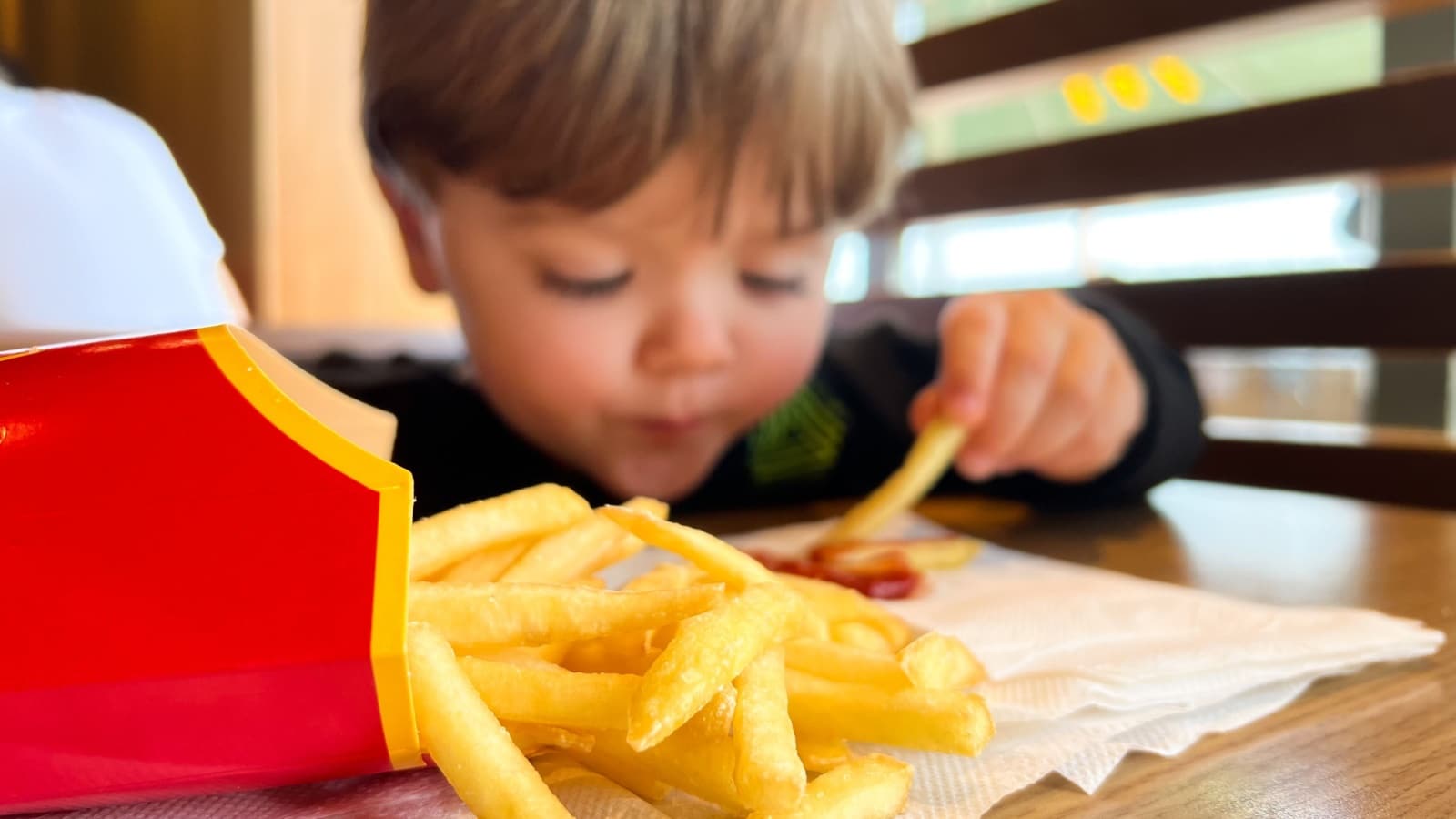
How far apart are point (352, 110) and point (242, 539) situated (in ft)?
11.2

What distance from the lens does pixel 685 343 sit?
1015 mm

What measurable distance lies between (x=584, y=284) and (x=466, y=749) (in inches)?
29.4

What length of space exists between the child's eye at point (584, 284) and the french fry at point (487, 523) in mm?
547

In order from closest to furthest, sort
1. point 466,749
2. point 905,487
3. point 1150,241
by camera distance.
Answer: point 466,749 → point 905,487 → point 1150,241

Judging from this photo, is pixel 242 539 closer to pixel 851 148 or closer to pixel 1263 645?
pixel 1263 645

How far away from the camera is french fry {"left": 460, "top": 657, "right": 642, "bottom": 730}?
343mm

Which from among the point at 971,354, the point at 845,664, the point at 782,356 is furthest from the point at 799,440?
the point at 845,664

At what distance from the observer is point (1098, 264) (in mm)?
2662

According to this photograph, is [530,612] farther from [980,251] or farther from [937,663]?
[980,251]

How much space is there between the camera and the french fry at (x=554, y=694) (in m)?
0.34

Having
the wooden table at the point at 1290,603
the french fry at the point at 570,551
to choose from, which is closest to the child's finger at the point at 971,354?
the wooden table at the point at 1290,603

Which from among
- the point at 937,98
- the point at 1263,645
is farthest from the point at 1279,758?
the point at 937,98

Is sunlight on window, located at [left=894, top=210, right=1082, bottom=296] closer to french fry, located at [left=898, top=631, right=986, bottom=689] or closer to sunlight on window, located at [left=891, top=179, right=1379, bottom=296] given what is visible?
sunlight on window, located at [left=891, top=179, right=1379, bottom=296]

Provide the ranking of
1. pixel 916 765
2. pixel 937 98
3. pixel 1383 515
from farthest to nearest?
pixel 937 98 → pixel 1383 515 → pixel 916 765
